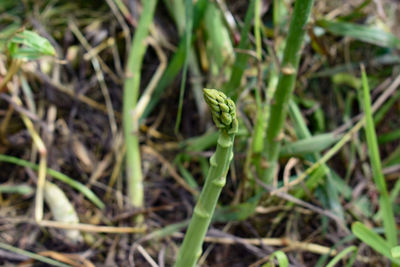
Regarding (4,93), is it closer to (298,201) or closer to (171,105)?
(171,105)

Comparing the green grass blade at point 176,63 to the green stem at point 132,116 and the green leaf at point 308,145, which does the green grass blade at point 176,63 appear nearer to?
the green stem at point 132,116

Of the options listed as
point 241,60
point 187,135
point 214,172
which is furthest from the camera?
point 187,135

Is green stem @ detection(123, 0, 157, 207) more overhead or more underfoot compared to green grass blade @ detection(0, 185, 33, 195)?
more overhead

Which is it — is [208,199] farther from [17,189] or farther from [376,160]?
[17,189]

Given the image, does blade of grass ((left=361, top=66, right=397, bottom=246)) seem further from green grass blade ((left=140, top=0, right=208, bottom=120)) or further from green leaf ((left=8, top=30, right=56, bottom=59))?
green leaf ((left=8, top=30, right=56, bottom=59))

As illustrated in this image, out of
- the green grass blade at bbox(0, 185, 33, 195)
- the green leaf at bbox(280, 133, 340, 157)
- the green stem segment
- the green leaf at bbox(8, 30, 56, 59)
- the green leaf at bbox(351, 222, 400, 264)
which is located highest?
the green leaf at bbox(8, 30, 56, 59)

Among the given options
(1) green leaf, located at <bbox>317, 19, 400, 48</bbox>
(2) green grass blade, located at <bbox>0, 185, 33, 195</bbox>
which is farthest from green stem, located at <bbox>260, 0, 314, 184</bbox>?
(2) green grass blade, located at <bbox>0, 185, 33, 195</bbox>

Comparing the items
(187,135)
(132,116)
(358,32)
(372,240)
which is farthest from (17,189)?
(358,32)
